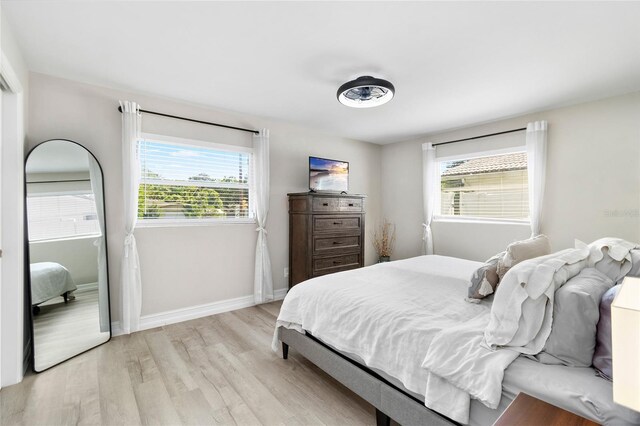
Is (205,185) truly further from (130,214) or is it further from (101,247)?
(101,247)

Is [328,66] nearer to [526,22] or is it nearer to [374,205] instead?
[526,22]

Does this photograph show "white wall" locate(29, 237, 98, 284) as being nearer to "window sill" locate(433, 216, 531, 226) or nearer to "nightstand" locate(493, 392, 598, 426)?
"nightstand" locate(493, 392, 598, 426)

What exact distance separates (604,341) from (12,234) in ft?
11.5

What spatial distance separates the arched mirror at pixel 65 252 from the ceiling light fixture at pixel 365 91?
97.6 inches

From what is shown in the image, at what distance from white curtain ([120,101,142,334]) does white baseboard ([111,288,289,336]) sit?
0.10 metres

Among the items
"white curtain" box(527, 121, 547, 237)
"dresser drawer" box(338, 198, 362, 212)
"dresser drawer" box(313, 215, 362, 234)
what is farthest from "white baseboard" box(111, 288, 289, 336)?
"white curtain" box(527, 121, 547, 237)

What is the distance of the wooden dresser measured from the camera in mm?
Result: 3764

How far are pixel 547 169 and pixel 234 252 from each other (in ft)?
13.0

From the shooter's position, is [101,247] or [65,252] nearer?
[65,252]

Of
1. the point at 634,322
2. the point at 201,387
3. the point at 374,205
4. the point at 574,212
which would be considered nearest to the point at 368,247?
the point at 374,205

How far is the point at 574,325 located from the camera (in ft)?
3.89

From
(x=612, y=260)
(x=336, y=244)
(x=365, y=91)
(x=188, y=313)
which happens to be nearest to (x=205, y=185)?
(x=188, y=313)

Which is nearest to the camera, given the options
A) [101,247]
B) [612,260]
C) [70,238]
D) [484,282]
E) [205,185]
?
[612,260]

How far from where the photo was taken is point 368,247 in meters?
5.19
